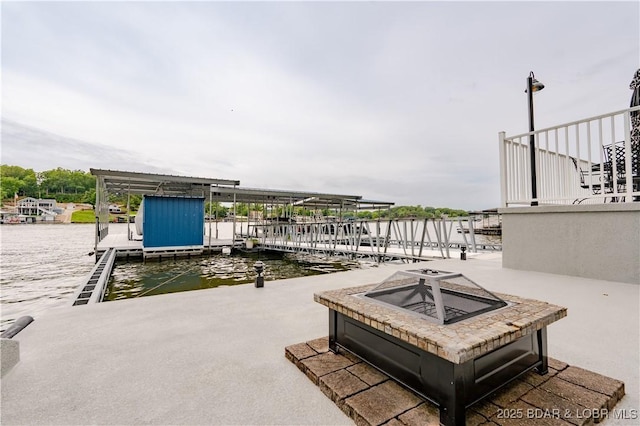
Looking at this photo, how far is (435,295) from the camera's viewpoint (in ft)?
4.09

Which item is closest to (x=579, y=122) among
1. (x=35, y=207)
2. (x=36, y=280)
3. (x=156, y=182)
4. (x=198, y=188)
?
(x=36, y=280)

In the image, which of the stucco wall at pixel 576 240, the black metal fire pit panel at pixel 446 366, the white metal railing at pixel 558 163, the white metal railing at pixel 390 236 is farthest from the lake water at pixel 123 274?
the black metal fire pit panel at pixel 446 366

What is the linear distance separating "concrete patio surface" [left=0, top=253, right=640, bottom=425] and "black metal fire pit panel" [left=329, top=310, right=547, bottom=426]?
0.32 m

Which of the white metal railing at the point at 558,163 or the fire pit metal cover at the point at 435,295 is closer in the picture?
the fire pit metal cover at the point at 435,295

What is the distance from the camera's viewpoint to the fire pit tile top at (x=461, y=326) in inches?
36.4

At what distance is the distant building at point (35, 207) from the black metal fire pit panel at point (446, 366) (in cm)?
6474

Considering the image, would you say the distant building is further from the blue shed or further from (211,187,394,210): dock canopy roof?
the blue shed

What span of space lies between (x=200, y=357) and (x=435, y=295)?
1496 millimetres

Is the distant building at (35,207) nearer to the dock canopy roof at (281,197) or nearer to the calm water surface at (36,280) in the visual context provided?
the calm water surface at (36,280)

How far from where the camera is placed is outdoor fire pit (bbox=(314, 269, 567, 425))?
99 cm

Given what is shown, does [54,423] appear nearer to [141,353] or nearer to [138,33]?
[141,353]

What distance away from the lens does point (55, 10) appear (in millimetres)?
5469

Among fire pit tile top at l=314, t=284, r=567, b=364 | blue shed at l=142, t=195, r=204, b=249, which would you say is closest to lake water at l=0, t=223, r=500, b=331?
blue shed at l=142, t=195, r=204, b=249

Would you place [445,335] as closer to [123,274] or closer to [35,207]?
[123,274]
